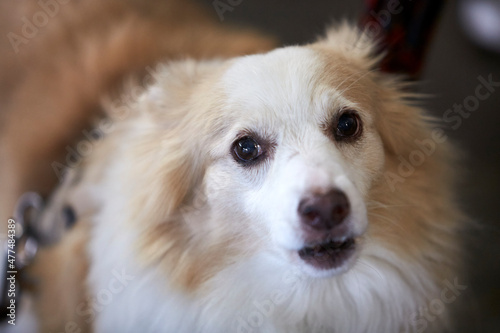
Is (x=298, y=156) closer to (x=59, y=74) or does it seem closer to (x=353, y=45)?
(x=353, y=45)

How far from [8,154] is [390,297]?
1.22 meters

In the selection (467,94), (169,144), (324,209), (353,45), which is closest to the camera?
(324,209)

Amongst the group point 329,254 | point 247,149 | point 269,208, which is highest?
point 247,149

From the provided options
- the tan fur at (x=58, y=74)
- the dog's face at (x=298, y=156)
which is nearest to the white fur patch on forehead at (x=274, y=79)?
the dog's face at (x=298, y=156)

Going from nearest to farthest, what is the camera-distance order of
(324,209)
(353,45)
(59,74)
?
(324,209)
(353,45)
(59,74)

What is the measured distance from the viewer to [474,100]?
2.02 metres

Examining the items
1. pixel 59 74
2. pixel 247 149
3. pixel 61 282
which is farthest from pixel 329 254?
pixel 59 74

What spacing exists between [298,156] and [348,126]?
0.16 metres

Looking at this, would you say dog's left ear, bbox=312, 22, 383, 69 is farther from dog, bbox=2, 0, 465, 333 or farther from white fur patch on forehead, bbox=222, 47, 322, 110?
white fur patch on forehead, bbox=222, 47, 322, 110

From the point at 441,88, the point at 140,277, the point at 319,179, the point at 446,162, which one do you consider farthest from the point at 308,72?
the point at 441,88

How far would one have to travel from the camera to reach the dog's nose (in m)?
0.84

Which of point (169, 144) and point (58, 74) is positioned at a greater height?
point (58, 74)

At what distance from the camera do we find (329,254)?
93 cm

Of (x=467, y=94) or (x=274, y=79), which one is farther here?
(x=467, y=94)
